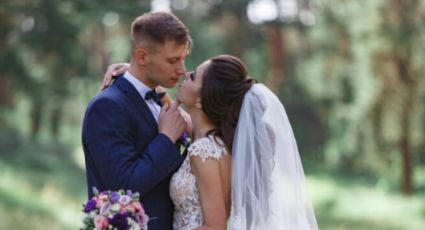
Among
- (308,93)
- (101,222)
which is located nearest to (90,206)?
(101,222)

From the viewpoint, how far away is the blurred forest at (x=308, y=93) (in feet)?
48.5

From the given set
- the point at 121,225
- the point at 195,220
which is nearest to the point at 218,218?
the point at 195,220

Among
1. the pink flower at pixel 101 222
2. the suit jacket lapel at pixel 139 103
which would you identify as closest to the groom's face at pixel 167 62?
the suit jacket lapel at pixel 139 103

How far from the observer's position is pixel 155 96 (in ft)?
12.0

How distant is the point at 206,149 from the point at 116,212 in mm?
489

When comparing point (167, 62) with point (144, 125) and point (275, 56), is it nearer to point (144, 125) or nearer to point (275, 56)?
point (144, 125)

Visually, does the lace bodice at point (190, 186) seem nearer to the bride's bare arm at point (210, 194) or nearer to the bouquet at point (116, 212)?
the bride's bare arm at point (210, 194)

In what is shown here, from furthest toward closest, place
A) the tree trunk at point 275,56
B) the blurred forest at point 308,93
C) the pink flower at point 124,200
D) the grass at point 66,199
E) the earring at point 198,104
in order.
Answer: the tree trunk at point 275,56, the blurred forest at point 308,93, the grass at point 66,199, the earring at point 198,104, the pink flower at point 124,200

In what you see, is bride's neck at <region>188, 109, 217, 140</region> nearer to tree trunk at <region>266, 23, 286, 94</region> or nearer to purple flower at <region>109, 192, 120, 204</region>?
purple flower at <region>109, 192, 120, 204</region>

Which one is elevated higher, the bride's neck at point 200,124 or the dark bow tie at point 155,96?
the dark bow tie at point 155,96

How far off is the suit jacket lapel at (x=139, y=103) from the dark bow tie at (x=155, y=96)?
5cm

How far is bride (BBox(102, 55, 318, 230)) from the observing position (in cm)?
345

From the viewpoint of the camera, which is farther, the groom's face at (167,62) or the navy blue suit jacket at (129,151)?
the groom's face at (167,62)

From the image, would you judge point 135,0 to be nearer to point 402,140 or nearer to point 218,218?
point 402,140
